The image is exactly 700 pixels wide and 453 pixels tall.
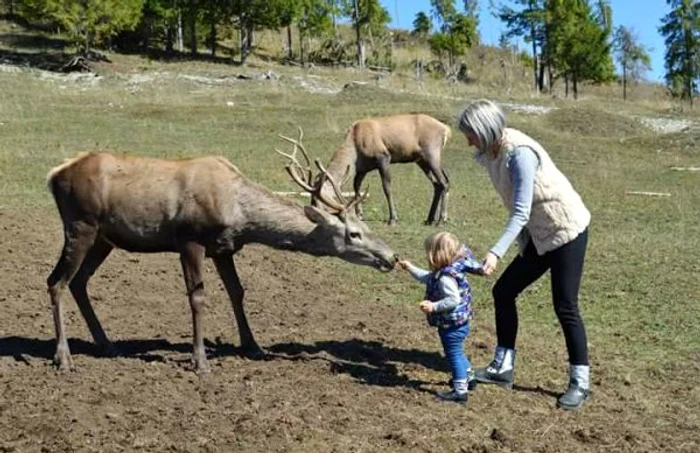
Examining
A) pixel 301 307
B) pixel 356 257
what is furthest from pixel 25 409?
pixel 301 307

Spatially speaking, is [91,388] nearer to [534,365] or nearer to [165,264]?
[534,365]

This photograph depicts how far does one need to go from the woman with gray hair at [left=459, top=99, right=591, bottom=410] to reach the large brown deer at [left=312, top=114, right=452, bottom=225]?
853 centimetres

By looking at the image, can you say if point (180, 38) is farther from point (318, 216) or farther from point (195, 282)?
point (195, 282)

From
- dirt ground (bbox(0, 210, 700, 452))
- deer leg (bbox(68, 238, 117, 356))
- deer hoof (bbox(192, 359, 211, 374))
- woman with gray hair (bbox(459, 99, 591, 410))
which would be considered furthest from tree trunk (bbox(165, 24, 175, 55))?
woman with gray hair (bbox(459, 99, 591, 410))

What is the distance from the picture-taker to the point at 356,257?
7270 millimetres

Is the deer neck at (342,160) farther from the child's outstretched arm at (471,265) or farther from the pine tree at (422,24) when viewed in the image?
the pine tree at (422,24)

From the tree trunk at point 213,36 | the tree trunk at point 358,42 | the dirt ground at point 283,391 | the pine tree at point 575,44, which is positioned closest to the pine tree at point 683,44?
the pine tree at point 575,44

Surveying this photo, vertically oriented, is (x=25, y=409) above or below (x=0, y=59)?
below

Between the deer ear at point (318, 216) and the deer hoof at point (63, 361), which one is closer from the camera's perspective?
the deer hoof at point (63, 361)

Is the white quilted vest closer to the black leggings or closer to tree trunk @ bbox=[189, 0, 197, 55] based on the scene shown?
the black leggings

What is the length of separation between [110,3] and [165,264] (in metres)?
41.4

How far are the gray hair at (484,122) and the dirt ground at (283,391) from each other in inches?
69.6

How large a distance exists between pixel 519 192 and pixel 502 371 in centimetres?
146

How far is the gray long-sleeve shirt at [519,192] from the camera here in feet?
19.3
